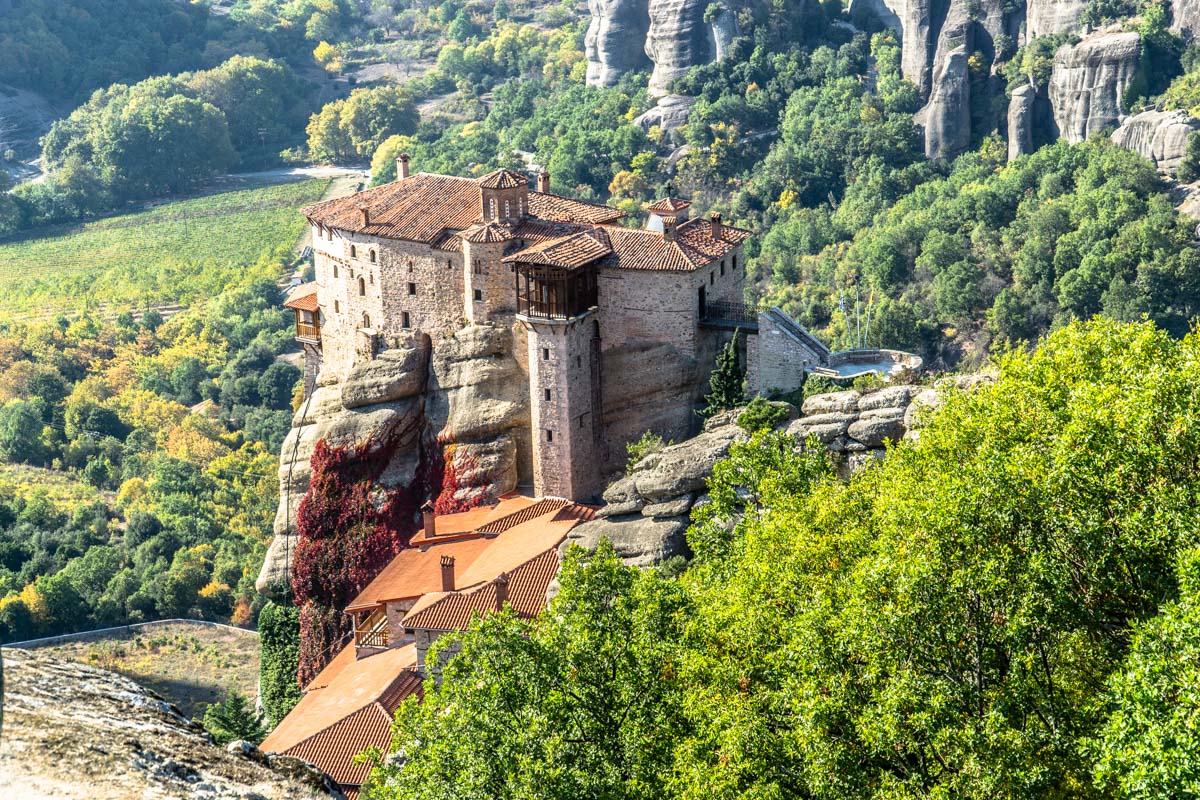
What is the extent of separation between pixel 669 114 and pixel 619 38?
14805 millimetres

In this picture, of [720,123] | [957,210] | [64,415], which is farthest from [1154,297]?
[64,415]

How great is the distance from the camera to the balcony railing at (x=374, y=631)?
47.8 metres

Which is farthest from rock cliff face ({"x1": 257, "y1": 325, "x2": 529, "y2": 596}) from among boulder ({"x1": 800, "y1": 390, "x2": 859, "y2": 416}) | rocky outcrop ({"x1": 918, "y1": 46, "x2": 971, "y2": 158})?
rocky outcrop ({"x1": 918, "y1": 46, "x2": 971, "y2": 158})

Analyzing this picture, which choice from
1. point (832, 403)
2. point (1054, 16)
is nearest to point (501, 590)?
point (832, 403)

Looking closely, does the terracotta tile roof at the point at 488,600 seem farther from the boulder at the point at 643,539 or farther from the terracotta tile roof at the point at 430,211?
the terracotta tile roof at the point at 430,211

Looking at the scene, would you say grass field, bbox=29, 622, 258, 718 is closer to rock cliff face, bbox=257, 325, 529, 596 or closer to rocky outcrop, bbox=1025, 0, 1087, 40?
rock cliff face, bbox=257, 325, 529, 596

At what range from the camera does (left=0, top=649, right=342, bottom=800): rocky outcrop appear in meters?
7.74

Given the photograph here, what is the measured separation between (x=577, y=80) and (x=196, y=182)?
33.8 metres

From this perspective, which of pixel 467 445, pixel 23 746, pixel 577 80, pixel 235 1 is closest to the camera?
pixel 23 746

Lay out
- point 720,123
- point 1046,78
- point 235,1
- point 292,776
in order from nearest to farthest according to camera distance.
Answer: point 292,776
point 1046,78
point 720,123
point 235,1

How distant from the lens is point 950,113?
341 feet

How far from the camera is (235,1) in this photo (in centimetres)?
19625

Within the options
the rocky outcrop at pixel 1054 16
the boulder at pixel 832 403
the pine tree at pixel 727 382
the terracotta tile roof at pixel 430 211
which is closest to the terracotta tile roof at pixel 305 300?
the terracotta tile roof at pixel 430 211

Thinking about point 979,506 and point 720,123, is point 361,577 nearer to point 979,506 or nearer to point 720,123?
point 979,506
